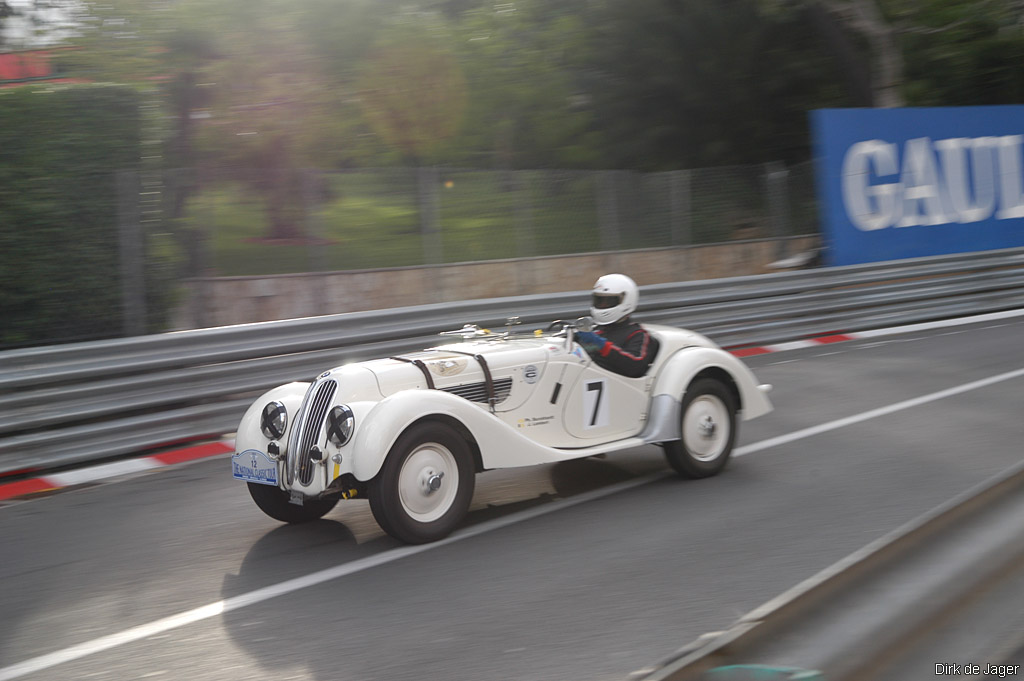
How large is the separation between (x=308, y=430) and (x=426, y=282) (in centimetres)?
724

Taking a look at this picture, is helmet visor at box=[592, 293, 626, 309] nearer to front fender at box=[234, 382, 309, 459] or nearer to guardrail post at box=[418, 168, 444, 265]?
front fender at box=[234, 382, 309, 459]

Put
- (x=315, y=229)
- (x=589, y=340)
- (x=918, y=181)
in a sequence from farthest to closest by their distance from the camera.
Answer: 1. (x=918, y=181)
2. (x=315, y=229)
3. (x=589, y=340)

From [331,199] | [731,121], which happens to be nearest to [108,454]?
[331,199]

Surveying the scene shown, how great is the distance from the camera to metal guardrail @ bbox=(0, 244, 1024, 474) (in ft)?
24.8

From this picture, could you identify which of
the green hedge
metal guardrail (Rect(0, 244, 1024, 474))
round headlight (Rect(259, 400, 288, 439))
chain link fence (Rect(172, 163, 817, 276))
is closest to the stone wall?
chain link fence (Rect(172, 163, 817, 276))

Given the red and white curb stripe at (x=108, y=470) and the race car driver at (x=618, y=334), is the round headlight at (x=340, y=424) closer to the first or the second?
the race car driver at (x=618, y=334)

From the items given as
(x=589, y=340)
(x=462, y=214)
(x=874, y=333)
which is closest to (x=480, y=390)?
(x=589, y=340)

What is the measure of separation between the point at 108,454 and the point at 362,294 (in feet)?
15.6

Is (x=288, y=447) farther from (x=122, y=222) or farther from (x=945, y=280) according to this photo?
(x=945, y=280)

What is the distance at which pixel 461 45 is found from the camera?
77.1 feet

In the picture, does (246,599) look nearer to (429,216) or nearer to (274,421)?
(274,421)

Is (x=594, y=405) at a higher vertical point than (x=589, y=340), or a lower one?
lower

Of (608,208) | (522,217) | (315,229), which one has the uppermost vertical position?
(608,208)

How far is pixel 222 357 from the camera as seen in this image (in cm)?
859
